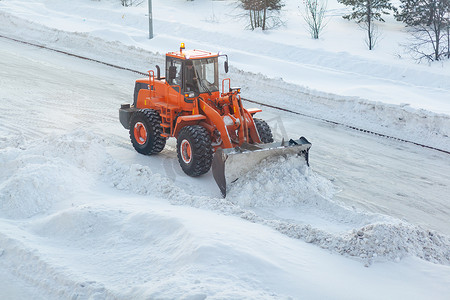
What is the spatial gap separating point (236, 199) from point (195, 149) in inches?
49.7

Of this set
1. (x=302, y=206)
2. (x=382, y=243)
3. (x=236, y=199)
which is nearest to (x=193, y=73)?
(x=236, y=199)

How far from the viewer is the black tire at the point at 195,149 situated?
33.3 ft

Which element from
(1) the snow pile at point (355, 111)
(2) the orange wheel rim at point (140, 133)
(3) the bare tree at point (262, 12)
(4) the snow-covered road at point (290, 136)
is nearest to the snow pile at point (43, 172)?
(2) the orange wheel rim at point (140, 133)

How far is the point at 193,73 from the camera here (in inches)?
424

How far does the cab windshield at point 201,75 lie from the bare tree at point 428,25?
12451 mm

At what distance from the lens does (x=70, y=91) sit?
16156 mm

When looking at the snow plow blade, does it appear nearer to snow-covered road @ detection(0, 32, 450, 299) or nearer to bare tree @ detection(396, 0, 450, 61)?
snow-covered road @ detection(0, 32, 450, 299)

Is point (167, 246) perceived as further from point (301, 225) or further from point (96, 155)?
point (96, 155)

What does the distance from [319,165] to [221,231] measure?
15.7ft

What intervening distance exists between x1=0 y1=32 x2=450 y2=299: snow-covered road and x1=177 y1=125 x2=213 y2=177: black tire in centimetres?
28

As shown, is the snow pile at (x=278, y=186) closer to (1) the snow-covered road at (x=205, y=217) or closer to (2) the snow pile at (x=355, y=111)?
(1) the snow-covered road at (x=205, y=217)

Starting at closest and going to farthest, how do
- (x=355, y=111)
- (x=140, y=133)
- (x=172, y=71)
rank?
(x=172, y=71) → (x=140, y=133) → (x=355, y=111)

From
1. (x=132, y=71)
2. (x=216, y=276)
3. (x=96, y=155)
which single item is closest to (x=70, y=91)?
(x=132, y=71)

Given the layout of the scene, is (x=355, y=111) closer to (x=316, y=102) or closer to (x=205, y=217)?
(x=316, y=102)
